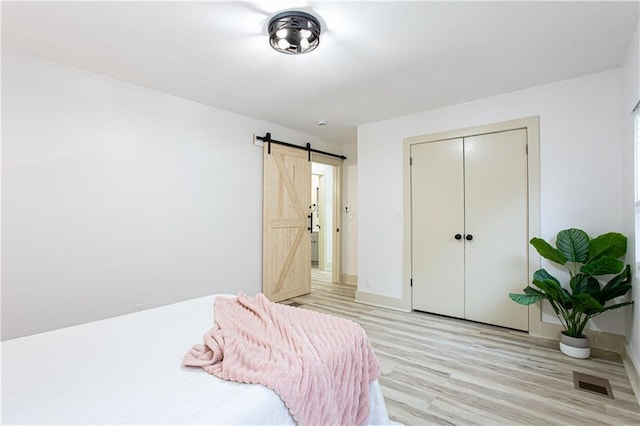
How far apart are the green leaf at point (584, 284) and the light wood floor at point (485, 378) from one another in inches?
22.1

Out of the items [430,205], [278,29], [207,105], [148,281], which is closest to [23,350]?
[148,281]

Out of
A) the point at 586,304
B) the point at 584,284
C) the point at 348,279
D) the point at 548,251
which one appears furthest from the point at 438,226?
the point at 348,279

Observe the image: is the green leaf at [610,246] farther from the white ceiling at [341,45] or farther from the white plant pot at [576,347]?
the white ceiling at [341,45]

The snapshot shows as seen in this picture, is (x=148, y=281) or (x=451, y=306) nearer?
(x=148, y=281)

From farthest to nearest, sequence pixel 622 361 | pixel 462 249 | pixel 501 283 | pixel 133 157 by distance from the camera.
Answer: pixel 462 249 → pixel 501 283 → pixel 133 157 → pixel 622 361

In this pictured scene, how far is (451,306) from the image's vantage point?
3625 millimetres

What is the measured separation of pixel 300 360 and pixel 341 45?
83.2 inches

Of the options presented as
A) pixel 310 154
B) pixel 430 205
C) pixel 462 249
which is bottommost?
pixel 462 249

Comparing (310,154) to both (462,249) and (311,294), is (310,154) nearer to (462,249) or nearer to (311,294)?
(311,294)

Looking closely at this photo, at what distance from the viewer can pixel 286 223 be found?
4457 mm

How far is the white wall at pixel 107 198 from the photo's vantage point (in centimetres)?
235

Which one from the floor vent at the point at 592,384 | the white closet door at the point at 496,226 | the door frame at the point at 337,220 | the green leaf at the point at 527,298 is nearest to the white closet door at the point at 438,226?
the white closet door at the point at 496,226

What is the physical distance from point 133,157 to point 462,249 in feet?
11.8

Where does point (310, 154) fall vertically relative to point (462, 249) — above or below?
above
